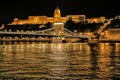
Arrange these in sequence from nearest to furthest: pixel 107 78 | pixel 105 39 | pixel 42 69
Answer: pixel 107 78 → pixel 42 69 → pixel 105 39

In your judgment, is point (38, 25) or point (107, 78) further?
point (38, 25)

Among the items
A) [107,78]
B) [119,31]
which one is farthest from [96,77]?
[119,31]

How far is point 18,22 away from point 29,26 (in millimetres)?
6164

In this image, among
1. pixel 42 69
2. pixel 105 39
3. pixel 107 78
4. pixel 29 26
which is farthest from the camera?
pixel 29 26

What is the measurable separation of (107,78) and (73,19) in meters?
106

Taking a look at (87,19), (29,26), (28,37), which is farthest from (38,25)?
(28,37)

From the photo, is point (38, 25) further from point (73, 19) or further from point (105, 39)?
point (105, 39)

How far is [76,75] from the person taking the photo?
24844 mm

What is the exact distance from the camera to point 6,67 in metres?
28.4

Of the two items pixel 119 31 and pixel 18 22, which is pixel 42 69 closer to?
pixel 119 31

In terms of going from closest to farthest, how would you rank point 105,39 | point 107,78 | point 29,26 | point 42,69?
1. point 107,78
2. point 42,69
3. point 105,39
4. point 29,26

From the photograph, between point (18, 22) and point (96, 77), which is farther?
point (18, 22)

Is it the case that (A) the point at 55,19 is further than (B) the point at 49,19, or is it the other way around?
(B) the point at 49,19

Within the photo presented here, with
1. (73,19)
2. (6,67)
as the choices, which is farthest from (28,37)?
(6,67)
